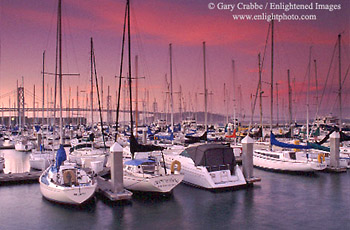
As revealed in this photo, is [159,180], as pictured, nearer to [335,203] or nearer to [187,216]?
[187,216]

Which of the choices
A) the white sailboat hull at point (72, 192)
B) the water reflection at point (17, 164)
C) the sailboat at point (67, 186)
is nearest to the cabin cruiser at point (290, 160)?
the sailboat at point (67, 186)

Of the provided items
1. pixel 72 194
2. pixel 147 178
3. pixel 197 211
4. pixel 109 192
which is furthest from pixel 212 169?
pixel 72 194

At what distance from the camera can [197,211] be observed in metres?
16.4

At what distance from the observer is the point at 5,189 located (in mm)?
21797

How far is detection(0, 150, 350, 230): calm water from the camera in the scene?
14680mm

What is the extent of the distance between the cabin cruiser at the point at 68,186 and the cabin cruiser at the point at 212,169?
5780 millimetres

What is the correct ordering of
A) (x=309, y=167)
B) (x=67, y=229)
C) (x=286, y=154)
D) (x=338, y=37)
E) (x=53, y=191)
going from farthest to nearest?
(x=338, y=37), (x=286, y=154), (x=309, y=167), (x=53, y=191), (x=67, y=229)

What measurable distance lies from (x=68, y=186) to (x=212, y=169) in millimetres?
8757

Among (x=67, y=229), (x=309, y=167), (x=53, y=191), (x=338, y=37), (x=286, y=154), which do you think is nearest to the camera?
(x=67, y=229)

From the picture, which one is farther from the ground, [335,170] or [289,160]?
[289,160]

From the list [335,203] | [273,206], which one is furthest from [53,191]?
[335,203]

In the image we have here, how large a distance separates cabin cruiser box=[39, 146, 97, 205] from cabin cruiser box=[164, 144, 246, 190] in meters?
5.78

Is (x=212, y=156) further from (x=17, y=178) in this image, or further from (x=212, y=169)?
(x=17, y=178)

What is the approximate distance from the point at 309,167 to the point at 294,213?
9.73 metres
